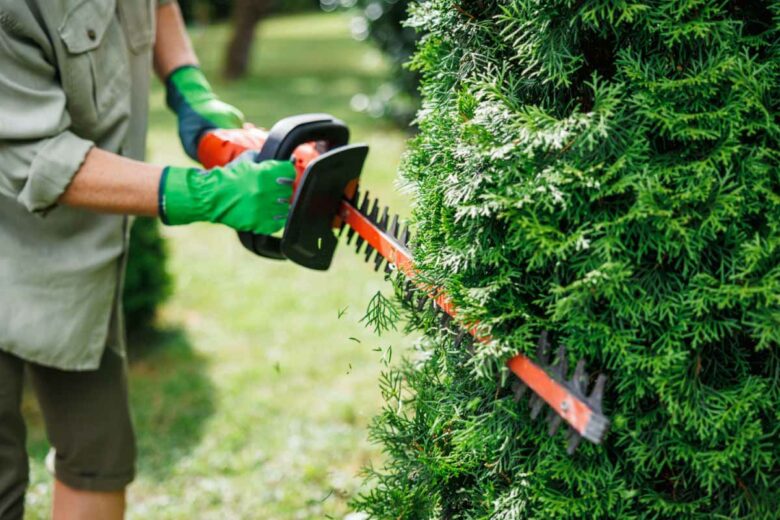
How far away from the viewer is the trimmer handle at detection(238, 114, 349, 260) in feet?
6.48

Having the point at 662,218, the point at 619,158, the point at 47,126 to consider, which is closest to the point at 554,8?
the point at 619,158

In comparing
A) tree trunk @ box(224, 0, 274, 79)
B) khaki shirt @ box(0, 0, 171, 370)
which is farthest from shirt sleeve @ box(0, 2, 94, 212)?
tree trunk @ box(224, 0, 274, 79)

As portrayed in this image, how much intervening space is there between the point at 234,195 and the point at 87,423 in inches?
34.7

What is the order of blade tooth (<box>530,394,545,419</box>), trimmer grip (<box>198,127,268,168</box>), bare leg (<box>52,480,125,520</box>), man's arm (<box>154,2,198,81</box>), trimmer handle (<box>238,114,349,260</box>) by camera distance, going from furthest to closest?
man's arm (<box>154,2,198,81</box>) → bare leg (<box>52,480,125,520</box>) → trimmer grip (<box>198,127,268,168</box>) → trimmer handle (<box>238,114,349,260</box>) → blade tooth (<box>530,394,545,419</box>)

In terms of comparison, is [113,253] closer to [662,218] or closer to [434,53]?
[434,53]

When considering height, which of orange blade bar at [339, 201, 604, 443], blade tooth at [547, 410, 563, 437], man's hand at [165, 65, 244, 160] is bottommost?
man's hand at [165, 65, 244, 160]

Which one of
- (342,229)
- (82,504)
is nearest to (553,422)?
(342,229)

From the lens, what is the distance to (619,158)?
1.25 meters

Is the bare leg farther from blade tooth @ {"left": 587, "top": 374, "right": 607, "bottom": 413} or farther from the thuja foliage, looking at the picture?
blade tooth @ {"left": 587, "top": 374, "right": 607, "bottom": 413}

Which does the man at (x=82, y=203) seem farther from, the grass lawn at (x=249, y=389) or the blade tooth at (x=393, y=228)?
the grass lawn at (x=249, y=389)

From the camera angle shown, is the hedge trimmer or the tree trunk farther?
the tree trunk

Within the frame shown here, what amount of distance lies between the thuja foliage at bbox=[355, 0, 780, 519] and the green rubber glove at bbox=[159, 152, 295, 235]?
597 millimetres

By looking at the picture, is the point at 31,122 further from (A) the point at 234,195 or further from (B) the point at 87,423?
(B) the point at 87,423

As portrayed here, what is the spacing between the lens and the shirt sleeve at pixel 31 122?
1.82 meters
